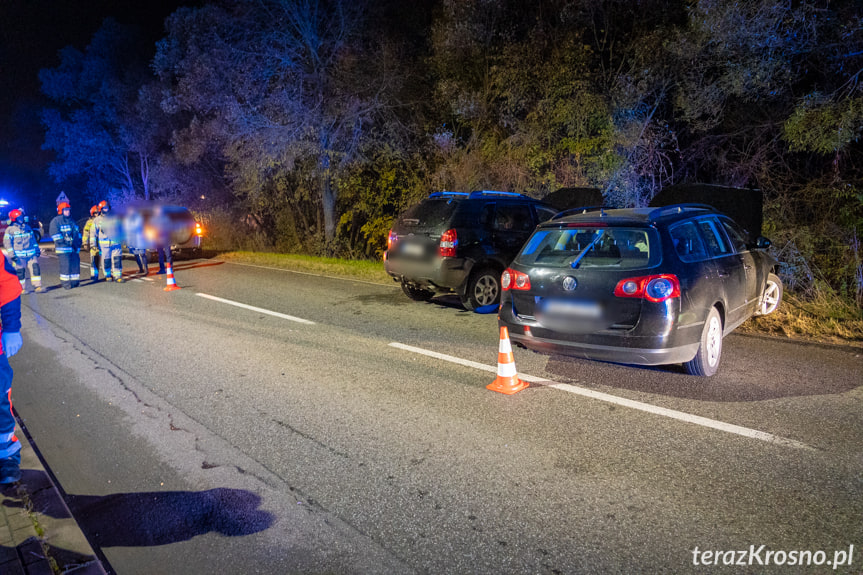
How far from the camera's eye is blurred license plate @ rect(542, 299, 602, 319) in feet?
16.8

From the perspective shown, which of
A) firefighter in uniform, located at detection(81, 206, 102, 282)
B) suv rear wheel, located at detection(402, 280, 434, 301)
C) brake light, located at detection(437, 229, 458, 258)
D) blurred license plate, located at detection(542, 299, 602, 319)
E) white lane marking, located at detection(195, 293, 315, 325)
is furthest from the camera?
firefighter in uniform, located at detection(81, 206, 102, 282)

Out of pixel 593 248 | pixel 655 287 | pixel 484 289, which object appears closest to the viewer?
pixel 655 287

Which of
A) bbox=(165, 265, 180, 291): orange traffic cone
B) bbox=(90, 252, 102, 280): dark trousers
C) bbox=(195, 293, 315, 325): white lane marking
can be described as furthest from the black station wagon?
bbox=(90, 252, 102, 280): dark trousers

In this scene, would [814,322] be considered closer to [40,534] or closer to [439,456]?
[439,456]

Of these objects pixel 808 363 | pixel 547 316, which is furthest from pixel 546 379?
pixel 808 363

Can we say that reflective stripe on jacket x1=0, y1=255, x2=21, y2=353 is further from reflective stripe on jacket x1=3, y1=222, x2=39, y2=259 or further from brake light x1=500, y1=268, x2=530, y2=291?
reflective stripe on jacket x1=3, y1=222, x2=39, y2=259

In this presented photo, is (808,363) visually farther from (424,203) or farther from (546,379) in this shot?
(424,203)

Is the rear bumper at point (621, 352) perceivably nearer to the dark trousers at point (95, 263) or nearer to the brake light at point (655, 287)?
the brake light at point (655, 287)

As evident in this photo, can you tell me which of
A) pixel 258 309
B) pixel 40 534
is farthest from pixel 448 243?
pixel 40 534

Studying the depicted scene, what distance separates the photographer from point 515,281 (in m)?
5.73

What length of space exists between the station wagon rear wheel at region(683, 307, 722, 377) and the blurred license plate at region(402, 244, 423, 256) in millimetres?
4651

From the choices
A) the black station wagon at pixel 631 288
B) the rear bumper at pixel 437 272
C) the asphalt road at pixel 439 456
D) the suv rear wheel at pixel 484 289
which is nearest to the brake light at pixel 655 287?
the black station wagon at pixel 631 288

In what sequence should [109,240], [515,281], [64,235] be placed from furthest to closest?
[109,240] → [64,235] → [515,281]

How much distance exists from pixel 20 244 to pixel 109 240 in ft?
6.43
